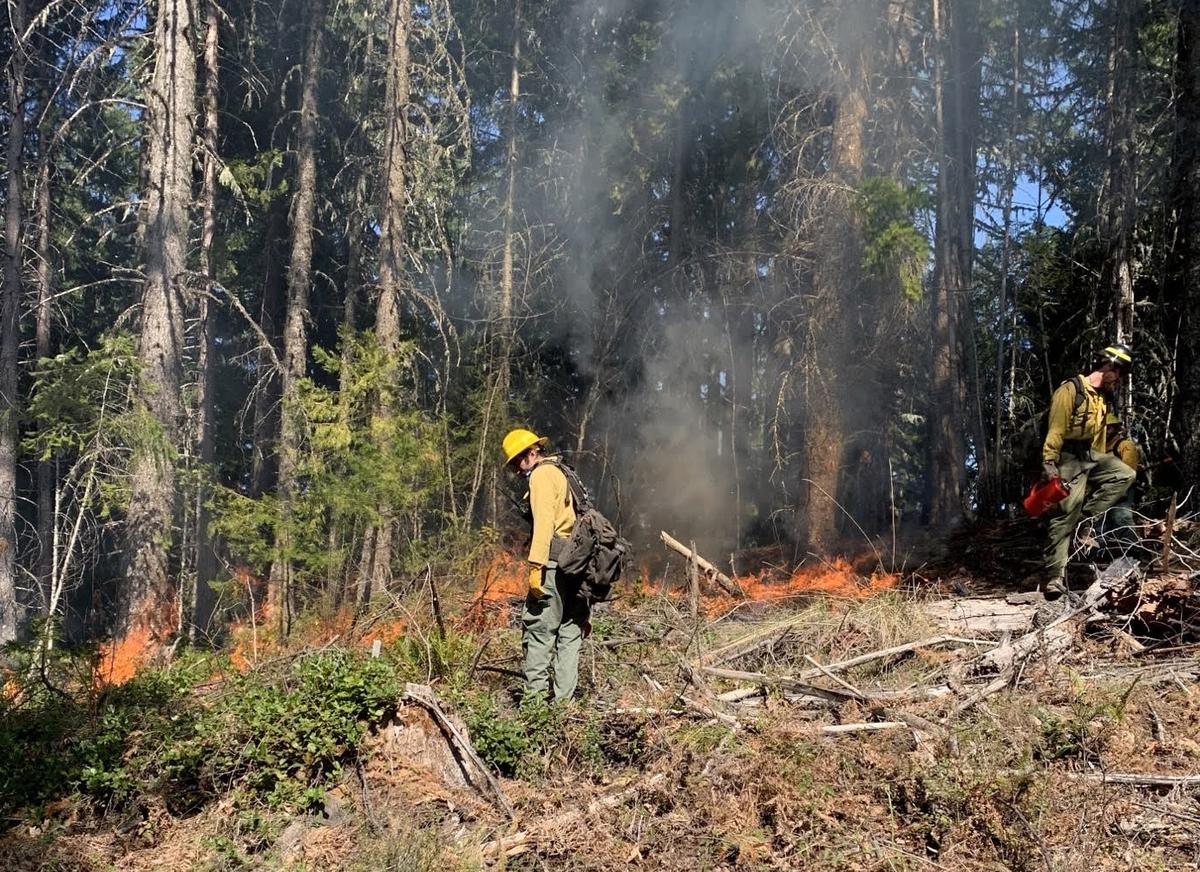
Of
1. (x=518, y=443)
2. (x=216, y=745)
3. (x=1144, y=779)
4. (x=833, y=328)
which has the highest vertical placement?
(x=833, y=328)

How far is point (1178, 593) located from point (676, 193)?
1393 cm

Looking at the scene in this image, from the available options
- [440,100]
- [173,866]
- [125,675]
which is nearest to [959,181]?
[440,100]

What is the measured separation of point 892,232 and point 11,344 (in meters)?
10.7

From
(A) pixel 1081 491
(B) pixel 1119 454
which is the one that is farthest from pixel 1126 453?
(A) pixel 1081 491

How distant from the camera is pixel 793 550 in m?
13.6

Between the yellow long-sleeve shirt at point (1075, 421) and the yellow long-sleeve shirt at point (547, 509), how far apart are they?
12.7 ft

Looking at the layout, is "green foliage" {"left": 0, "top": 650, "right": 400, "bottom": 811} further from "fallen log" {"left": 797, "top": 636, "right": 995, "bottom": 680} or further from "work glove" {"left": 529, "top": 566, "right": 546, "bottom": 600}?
"fallen log" {"left": 797, "top": 636, "right": 995, "bottom": 680}

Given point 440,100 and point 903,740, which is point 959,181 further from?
point 903,740

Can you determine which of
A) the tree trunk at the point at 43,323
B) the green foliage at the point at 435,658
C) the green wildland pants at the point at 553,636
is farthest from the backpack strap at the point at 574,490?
the tree trunk at the point at 43,323

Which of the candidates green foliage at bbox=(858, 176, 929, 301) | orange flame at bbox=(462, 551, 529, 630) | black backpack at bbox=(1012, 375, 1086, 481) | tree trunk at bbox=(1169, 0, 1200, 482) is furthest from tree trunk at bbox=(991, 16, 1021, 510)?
orange flame at bbox=(462, 551, 529, 630)

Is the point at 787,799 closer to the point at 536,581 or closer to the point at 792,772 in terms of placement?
the point at 792,772

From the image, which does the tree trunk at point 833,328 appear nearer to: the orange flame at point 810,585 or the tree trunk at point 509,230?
the orange flame at point 810,585

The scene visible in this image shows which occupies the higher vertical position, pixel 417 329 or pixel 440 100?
pixel 440 100

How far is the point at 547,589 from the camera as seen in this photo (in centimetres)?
671
